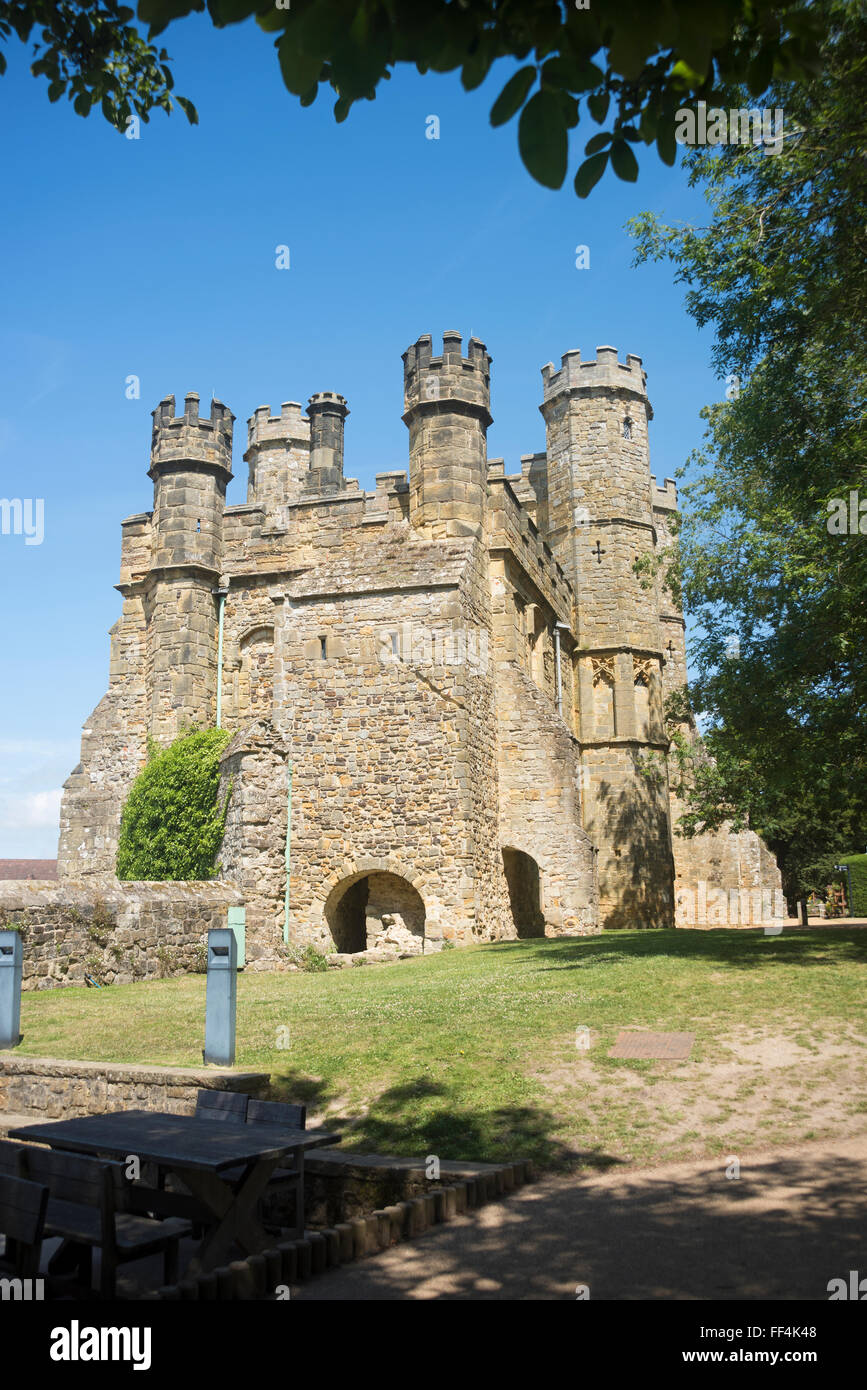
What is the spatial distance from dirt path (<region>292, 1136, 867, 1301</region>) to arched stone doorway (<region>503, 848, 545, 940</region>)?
16196mm

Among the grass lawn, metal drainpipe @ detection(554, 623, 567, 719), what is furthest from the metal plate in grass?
metal drainpipe @ detection(554, 623, 567, 719)

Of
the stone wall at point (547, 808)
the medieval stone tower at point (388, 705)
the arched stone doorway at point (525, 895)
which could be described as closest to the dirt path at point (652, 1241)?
the medieval stone tower at point (388, 705)

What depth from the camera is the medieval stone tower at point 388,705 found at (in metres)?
18.6

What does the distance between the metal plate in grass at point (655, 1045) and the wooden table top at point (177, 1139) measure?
3.54m

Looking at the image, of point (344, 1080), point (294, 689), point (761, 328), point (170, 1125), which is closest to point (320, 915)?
point (294, 689)

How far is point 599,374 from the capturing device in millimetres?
26484

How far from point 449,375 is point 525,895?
36.2ft

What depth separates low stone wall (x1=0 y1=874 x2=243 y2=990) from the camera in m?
14.1

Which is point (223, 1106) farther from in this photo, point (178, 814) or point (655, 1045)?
point (178, 814)

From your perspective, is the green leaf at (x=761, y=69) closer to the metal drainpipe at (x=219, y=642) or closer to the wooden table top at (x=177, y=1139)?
the wooden table top at (x=177, y=1139)

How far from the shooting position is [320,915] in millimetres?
18766

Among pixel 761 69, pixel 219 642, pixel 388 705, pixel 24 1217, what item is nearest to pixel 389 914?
pixel 388 705

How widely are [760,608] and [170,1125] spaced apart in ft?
39.6
